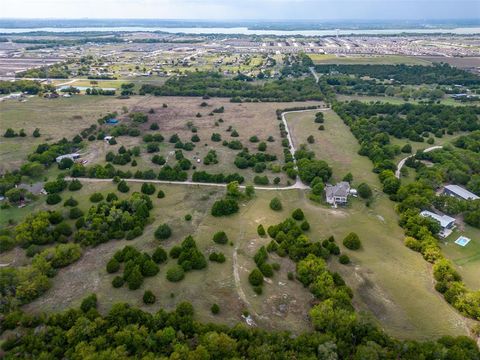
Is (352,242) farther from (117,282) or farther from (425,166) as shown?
(425,166)

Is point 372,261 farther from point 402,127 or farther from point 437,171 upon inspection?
point 402,127

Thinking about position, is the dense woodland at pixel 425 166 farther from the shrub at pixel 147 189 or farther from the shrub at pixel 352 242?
the shrub at pixel 147 189

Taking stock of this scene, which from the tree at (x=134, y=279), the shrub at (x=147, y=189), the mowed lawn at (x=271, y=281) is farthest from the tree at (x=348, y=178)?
the tree at (x=134, y=279)

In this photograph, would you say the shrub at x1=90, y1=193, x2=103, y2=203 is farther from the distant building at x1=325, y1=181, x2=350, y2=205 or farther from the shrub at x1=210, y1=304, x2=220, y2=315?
the distant building at x1=325, y1=181, x2=350, y2=205

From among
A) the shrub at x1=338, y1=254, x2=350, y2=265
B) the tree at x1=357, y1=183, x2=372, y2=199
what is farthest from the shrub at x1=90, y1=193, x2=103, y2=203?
the tree at x1=357, y1=183, x2=372, y2=199

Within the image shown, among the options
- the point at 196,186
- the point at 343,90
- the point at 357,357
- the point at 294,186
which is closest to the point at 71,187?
the point at 196,186
